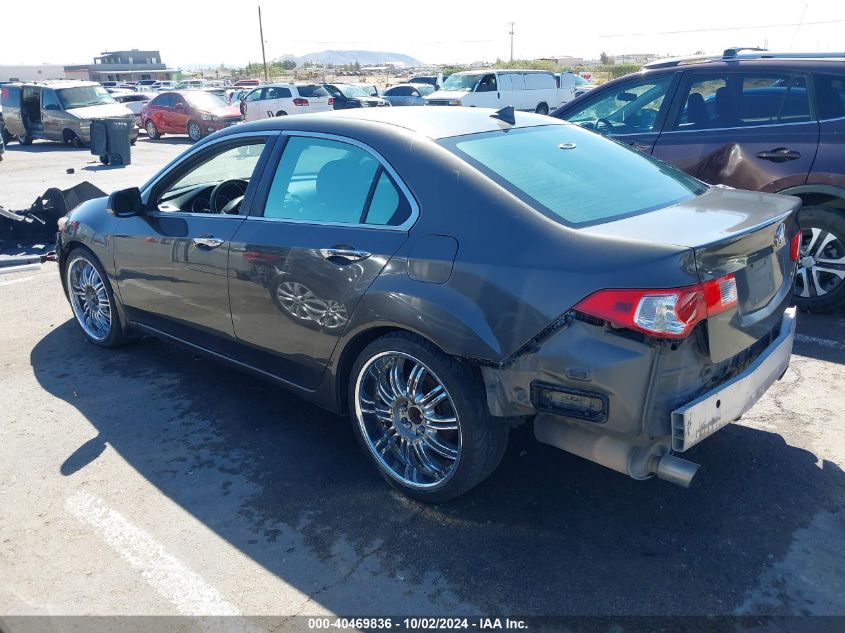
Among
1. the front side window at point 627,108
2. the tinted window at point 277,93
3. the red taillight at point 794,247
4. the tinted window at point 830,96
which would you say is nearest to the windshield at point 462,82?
the tinted window at point 277,93

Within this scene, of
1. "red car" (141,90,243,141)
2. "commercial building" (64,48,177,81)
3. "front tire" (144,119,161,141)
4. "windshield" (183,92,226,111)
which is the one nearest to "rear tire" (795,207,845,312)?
"red car" (141,90,243,141)

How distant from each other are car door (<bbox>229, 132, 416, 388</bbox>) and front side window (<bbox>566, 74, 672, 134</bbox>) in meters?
3.32

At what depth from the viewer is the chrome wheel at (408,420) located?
3348 millimetres

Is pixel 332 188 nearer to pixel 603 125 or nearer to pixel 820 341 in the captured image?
pixel 820 341

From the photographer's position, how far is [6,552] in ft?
10.7

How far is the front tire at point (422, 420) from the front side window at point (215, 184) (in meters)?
1.42

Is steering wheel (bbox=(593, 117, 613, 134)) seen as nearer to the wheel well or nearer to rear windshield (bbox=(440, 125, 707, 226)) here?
rear windshield (bbox=(440, 125, 707, 226))

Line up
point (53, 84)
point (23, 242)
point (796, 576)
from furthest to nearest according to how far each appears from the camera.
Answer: point (53, 84), point (23, 242), point (796, 576)

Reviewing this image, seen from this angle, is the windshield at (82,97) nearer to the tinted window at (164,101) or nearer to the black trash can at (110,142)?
the tinted window at (164,101)

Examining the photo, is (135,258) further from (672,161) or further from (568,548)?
(672,161)

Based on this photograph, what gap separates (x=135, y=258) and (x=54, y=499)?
176 cm

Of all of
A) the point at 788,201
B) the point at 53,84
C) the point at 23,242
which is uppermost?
the point at 53,84

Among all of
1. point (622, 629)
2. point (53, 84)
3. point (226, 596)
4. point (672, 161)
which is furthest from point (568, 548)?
point (53, 84)

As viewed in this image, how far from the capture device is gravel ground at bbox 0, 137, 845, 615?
2.88m
